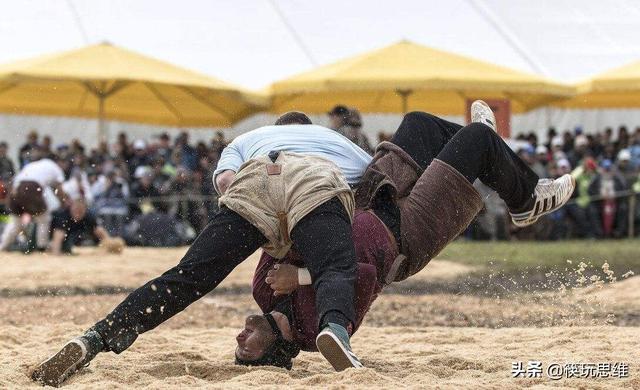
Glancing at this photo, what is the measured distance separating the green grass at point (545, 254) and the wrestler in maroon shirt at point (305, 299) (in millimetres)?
7271

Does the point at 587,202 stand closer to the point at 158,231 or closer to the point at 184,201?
the point at 184,201

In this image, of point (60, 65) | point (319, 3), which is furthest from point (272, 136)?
point (319, 3)

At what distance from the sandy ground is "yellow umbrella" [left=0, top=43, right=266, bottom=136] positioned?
4353 mm

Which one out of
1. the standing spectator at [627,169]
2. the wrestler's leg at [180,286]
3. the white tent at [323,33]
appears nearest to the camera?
the wrestler's leg at [180,286]

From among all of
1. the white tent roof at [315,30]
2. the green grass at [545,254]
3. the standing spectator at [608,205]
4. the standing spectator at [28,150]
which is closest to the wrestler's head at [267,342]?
the green grass at [545,254]

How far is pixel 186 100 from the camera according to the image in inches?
720

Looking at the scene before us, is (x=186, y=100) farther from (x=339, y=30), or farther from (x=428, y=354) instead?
(x=428, y=354)

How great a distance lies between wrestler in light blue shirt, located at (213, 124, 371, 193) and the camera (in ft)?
16.6

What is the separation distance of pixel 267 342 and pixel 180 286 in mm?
518

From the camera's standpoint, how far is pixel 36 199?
1482 centimetres

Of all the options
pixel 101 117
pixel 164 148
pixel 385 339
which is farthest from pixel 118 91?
pixel 385 339

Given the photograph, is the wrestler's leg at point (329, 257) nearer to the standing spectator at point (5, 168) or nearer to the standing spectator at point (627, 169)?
the standing spectator at point (5, 168)

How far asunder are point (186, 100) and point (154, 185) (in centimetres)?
175

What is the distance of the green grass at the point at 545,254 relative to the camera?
13312 mm
